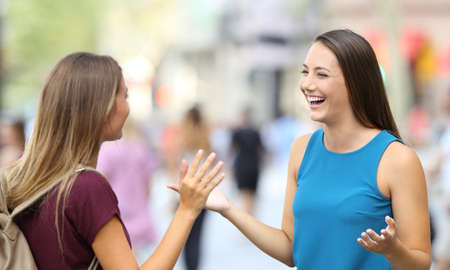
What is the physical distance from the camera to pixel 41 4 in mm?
29000

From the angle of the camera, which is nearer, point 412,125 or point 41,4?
point 412,125

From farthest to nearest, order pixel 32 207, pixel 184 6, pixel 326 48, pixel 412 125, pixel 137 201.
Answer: pixel 184 6, pixel 412 125, pixel 137 201, pixel 326 48, pixel 32 207

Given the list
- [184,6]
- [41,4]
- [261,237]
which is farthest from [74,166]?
[184,6]

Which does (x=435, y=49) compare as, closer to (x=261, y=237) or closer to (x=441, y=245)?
(x=441, y=245)

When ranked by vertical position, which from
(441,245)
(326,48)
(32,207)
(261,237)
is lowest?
(441,245)

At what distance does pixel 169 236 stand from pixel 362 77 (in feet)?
3.05

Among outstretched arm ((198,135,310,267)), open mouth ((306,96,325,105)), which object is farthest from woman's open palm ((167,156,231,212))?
open mouth ((306,96,325,105))

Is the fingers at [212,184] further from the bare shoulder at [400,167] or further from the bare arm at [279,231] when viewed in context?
the bare shoulder at [400,167]

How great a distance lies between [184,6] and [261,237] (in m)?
33.4

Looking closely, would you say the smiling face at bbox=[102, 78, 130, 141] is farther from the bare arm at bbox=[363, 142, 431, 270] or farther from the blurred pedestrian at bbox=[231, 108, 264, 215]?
the blurred pedestrian at bbox=[231, 108, 264, 215]

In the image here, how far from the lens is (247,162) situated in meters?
9.48

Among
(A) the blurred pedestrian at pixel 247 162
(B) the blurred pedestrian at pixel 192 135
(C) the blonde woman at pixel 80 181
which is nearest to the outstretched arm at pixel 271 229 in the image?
(C) the blonde woman at pixel 80 181

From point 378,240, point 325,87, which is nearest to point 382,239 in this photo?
point 378,240


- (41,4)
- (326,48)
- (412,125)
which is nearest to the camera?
(326,48)
